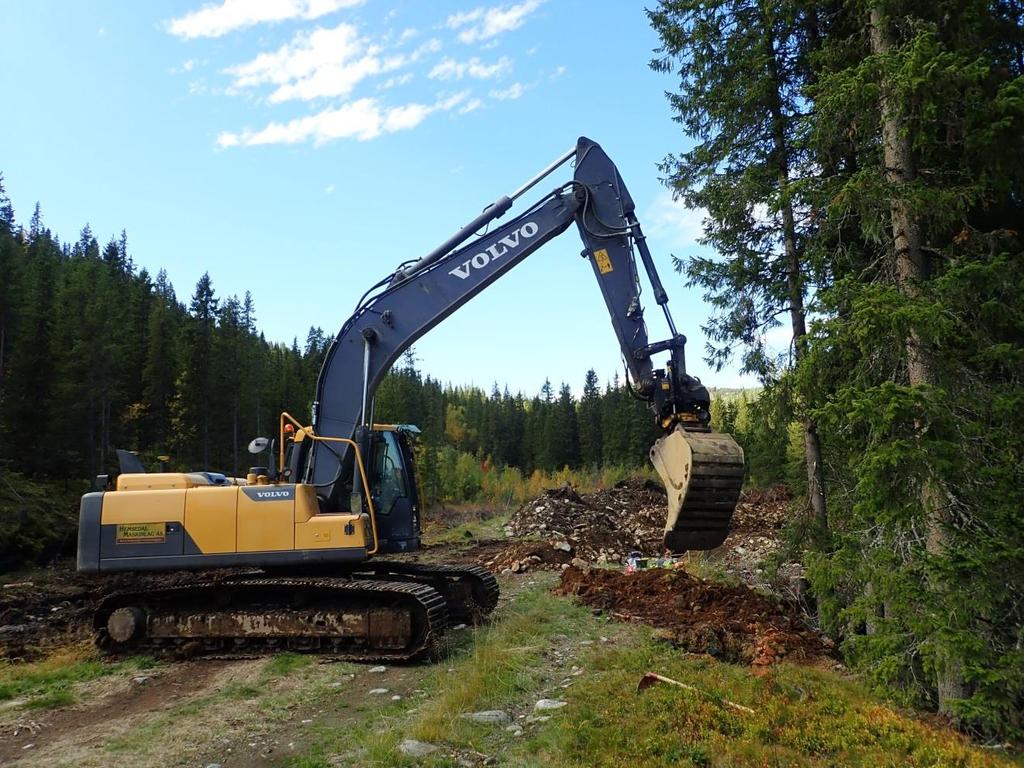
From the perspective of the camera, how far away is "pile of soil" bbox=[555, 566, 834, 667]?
8.38m

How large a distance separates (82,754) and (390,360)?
16.7 feet

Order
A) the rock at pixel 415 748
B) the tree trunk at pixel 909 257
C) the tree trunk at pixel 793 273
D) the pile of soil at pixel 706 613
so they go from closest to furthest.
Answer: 1. the rock at pixel 415 748
2. the tree trunk at pixel 909 257
3. the pile of soil at pixel 706 613
4. the tree trunk at pixel 793 273

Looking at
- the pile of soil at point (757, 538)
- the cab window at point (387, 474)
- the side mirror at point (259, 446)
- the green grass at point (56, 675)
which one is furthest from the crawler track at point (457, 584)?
the pile of soil at point (757, 538)

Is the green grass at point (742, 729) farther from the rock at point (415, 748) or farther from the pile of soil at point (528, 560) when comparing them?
the pile of soil at point (528, 560)

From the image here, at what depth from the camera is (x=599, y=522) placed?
25312mm

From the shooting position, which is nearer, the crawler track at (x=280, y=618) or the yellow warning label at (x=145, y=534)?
the crawler track at (x=280, y=618)

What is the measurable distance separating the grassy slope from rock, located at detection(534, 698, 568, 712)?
4.3 inches

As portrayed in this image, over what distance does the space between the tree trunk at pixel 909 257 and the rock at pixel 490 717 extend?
3599mm

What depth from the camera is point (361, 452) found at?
350 inches

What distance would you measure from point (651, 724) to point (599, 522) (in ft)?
64.8

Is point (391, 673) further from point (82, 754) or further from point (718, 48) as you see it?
point (718, 48)

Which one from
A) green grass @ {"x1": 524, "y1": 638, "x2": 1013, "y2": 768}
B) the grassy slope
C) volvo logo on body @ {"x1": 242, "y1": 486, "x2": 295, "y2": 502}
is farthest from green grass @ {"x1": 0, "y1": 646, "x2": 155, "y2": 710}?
green grass @ {"x1": 524, "y1": 638, "x2": 1013, "y2": 768}

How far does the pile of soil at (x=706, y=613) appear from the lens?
27.5 feet

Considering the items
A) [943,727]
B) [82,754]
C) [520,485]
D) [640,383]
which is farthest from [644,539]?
[520,485]
